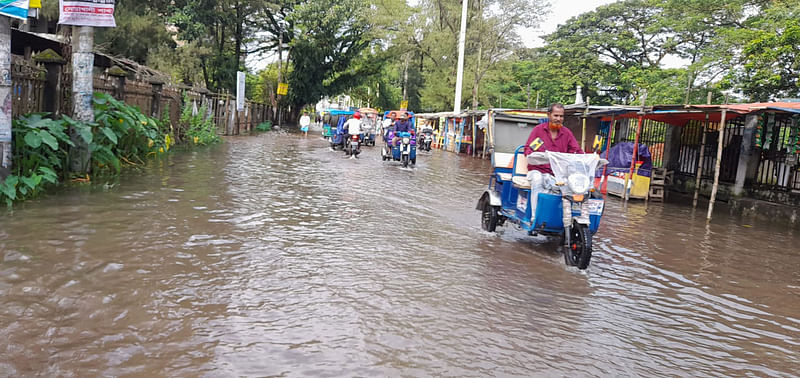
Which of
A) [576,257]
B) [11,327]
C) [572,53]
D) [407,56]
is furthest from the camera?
[407,56]

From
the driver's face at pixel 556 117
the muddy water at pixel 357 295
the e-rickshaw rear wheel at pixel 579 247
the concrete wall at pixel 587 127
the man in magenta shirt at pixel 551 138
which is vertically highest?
the concrete wall at pixel 587 127

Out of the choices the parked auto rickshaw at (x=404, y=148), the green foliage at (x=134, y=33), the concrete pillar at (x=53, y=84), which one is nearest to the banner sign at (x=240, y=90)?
the green foliage at (x=134, y=33)

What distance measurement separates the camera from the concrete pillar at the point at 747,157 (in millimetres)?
Result: 13070

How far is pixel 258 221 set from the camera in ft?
25.3

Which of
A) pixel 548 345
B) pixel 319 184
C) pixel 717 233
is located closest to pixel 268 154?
pixel 319 184

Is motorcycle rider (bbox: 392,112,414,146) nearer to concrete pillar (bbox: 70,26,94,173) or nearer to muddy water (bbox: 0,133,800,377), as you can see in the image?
muddy water (bbox: 0,133,800,377)

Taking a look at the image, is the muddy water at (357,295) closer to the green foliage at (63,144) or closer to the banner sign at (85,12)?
the green foliage at (63,144)

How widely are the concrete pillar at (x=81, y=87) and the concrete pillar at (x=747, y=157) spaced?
1308 cm

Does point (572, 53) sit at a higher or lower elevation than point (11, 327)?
higher

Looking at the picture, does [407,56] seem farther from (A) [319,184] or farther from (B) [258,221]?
(B) [258,221]

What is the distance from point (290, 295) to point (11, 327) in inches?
74.3

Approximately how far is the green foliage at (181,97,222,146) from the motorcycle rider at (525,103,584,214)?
14.6m

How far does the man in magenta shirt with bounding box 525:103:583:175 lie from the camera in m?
6.89

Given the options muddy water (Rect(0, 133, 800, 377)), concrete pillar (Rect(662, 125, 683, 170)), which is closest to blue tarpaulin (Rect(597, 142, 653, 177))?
concrete pillar (Rect(662, 125, 683, 170))
